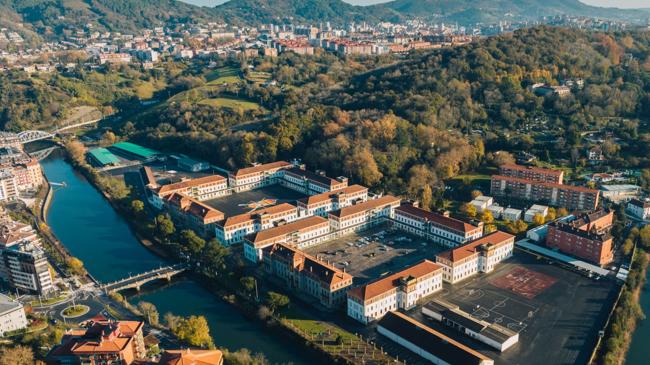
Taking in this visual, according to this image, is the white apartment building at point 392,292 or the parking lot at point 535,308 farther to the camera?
the white apartment building at point 392,292

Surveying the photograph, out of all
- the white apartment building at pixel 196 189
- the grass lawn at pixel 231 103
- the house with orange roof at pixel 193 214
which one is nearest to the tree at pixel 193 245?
the house with orange roof at pixel 193 214

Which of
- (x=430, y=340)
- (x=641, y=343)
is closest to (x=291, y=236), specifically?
(x=430, y=340)

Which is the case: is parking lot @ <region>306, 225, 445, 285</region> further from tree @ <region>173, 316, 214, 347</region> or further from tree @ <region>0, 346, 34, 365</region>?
tree @ <region>0, 346, 34, 365</region>

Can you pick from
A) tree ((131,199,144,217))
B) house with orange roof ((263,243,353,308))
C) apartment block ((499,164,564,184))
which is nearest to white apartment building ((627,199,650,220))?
apartment block ((499,164,564,184))

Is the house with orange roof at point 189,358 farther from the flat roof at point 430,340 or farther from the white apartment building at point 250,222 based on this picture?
the white apartment building at point 250,222

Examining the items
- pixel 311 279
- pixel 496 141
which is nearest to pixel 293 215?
pixel 311 279
